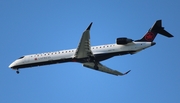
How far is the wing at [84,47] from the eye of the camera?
42.1 metres

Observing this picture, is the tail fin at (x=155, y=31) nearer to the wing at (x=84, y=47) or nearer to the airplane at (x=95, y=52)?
the airplane at (x=95, y=52)

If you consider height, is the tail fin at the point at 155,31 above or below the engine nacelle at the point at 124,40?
above

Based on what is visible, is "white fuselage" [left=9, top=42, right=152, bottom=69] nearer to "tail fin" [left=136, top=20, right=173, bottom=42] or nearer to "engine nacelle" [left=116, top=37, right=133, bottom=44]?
"engine nacelle" [left=116, top=37, right=133, bottom=44]

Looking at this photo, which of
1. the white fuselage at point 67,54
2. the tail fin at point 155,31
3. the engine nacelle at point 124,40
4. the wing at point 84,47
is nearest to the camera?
the wing at point 84,47

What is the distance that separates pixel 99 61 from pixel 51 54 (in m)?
6.21

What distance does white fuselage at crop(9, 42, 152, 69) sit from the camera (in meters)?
44.6

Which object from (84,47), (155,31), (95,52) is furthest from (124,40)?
(84,47)

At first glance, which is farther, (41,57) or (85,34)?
(41,57)

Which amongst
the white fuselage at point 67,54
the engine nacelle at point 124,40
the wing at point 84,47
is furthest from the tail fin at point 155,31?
the wing at point 84,47

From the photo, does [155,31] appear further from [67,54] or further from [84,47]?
[67,54]

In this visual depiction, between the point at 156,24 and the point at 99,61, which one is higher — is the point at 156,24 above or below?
above

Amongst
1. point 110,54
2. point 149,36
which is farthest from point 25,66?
point 149,36

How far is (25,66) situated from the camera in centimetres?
4878

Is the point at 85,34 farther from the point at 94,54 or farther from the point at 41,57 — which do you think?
the point at 41,57
